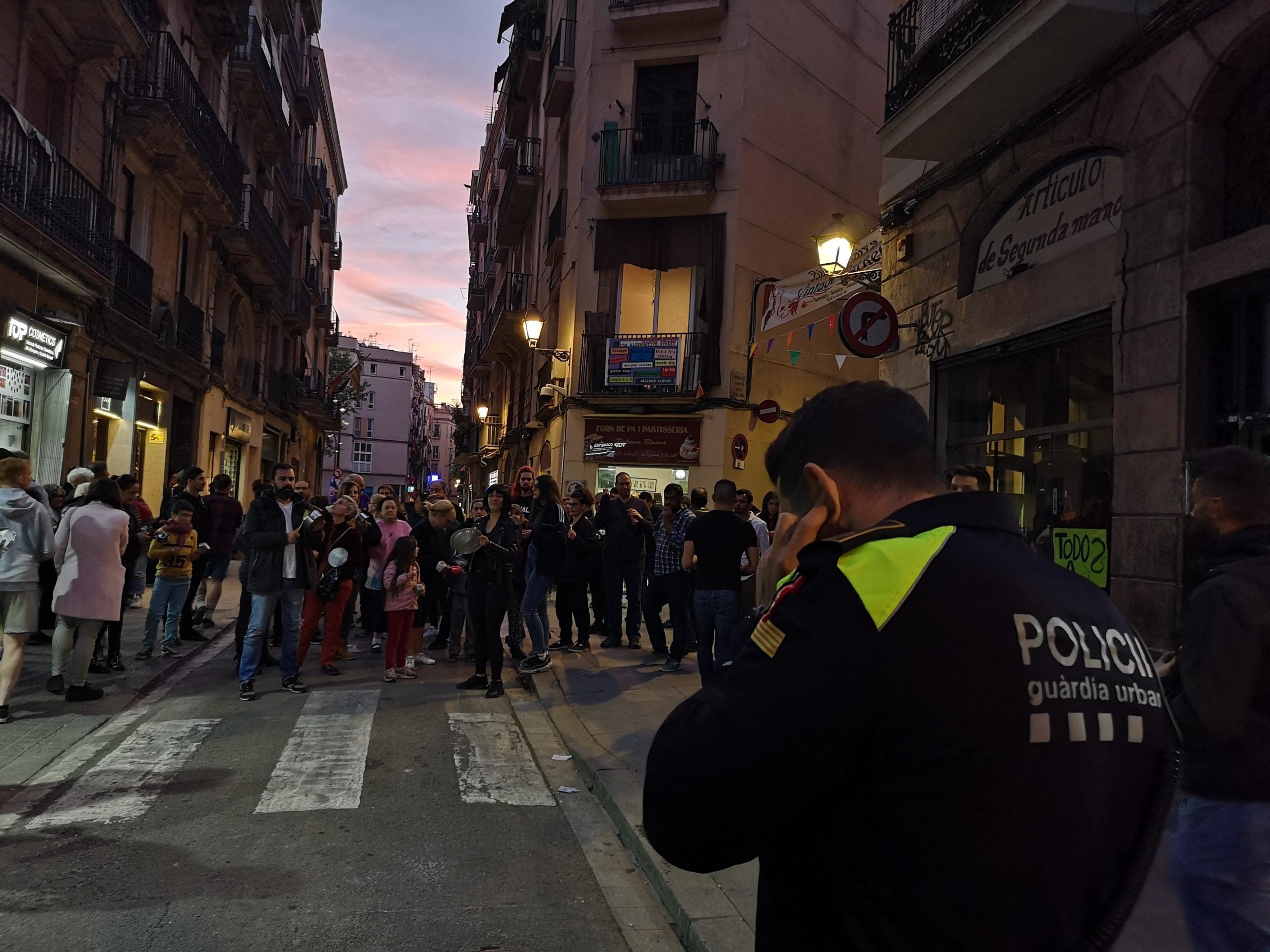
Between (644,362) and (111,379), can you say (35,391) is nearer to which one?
(111,379)

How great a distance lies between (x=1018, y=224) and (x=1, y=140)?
1146 centimetres

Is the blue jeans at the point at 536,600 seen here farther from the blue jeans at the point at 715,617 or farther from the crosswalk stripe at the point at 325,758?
the blue jeans at the point at 715,617

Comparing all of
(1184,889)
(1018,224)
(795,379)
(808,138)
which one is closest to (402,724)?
(1184,889)

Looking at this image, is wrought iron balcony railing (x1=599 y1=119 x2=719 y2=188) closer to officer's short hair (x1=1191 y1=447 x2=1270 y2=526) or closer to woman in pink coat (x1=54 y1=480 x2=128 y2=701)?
woman in pink coat (x1=54 y1=480 x2=128 y2=701)

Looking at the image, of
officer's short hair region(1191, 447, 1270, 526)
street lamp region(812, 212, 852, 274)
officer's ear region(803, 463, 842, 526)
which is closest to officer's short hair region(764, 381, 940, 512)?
officer's ear region(803, 463, 842, 526)

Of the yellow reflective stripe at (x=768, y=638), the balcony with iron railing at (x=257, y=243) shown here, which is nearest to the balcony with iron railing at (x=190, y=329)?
the balcony with iron railing at (x=257, y=243)

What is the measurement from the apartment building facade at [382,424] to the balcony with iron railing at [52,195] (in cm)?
6674

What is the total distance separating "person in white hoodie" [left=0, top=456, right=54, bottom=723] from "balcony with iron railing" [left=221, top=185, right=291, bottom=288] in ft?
53.6

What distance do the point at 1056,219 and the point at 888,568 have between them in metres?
7.95

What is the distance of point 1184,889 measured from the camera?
93.8 inches

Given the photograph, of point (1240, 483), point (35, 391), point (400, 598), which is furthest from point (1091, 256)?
point (35, 391)

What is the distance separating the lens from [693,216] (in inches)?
756

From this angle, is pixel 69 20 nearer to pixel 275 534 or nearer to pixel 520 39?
pixel 275 534

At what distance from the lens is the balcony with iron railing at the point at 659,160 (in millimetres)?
18703
